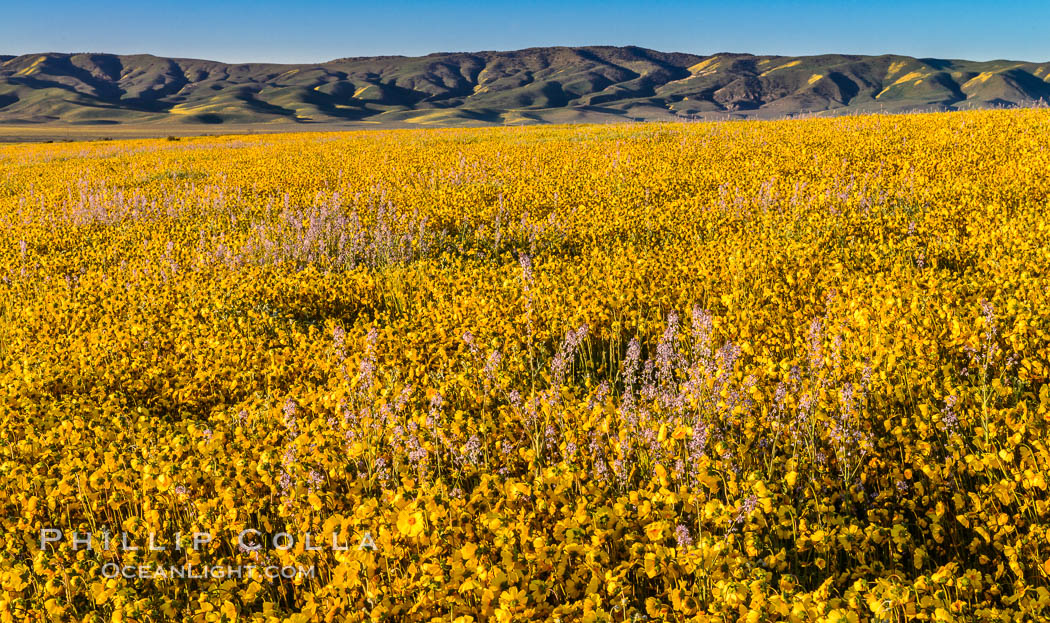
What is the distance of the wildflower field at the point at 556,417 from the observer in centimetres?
244

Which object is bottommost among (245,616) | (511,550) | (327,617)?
(245,616)

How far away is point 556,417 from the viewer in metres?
3.71

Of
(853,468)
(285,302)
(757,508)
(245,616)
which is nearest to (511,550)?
(757,508)

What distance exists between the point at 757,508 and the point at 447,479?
1.66 meters

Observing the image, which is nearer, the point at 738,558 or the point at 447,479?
the point at 738,558

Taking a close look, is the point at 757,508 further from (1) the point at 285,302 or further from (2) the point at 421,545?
(1) the point at 285,302

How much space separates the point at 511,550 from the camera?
7.97ft

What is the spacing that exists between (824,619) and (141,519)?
3.03 meters

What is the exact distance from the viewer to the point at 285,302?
6.74m

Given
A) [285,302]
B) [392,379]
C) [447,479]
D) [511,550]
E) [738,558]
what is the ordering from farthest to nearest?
[285,302]
[392,379]
[447,479]
[511,550]
[738,558]

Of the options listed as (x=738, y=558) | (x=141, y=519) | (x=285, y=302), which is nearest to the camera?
(x=738, y=558)

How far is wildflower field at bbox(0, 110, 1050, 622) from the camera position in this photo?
96.0 inches

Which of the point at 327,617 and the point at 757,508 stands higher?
the point at 757,508

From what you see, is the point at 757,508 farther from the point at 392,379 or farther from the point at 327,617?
the point at 392,379
